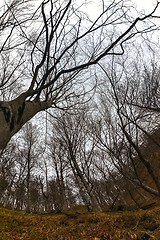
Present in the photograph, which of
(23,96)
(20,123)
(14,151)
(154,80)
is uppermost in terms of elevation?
(14,151)

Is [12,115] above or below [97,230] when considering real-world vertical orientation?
above

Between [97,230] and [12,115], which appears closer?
[12,115]

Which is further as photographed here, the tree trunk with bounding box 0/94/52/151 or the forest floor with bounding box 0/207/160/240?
the forest floor with bounding box 0/207/160/240

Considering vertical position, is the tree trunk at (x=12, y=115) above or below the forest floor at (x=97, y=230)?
above

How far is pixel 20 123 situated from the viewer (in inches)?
138

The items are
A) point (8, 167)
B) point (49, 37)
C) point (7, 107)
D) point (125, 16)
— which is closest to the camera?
point (7, 107)

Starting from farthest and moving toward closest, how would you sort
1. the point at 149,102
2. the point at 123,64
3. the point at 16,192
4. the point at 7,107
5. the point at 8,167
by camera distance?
the point at 16,192 < the point at 8,167 < the point at 149,102 < the point at 123,64 < the point at 7,107

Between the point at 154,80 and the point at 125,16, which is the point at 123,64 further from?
the point at 125,16

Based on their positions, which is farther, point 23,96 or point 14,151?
point 14,151

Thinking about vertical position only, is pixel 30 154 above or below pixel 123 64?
above

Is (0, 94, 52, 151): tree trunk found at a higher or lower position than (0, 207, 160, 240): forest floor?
higher

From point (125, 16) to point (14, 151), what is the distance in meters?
22.3

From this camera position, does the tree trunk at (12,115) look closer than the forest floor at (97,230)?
Yes

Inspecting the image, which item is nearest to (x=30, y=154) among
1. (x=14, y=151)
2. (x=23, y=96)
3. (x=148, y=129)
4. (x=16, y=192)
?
(x=14, y=151)
